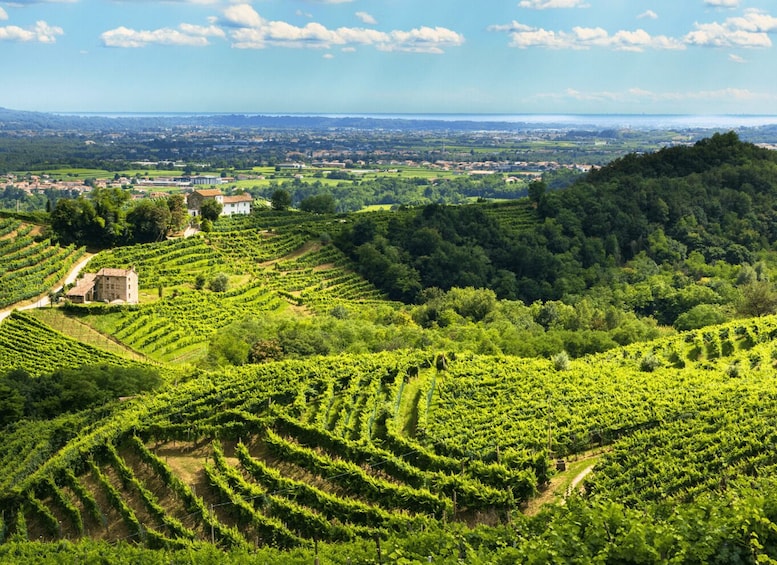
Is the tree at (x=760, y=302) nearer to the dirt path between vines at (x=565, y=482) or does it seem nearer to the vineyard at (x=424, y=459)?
the vineyard at (x=424, y=459)

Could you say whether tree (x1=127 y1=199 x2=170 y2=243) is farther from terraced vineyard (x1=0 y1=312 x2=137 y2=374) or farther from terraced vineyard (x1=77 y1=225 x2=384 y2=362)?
terraced vineyard (x1=0 y1=312 x2=137 y2=374)

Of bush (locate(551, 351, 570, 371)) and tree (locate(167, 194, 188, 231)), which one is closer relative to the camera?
bush (locate(551, 351, 570, 371))

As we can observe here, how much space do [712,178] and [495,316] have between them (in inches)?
1895

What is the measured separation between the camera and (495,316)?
5947 centimetres

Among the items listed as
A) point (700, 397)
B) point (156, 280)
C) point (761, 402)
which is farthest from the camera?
point (156, 280)

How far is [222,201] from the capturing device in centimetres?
9600

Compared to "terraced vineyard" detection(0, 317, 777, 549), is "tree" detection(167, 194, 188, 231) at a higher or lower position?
higher

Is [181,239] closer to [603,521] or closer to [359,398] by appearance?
[359,398]

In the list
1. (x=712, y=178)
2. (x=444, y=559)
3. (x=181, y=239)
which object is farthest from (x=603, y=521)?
(x=712, y=178)

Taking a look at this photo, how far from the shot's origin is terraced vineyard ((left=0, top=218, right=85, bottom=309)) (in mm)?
57312

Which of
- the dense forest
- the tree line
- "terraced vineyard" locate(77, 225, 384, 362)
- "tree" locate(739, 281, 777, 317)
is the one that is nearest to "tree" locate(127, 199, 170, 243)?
the tree line

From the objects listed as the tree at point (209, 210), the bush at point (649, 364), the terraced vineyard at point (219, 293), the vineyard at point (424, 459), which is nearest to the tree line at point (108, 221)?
the terraced vineyard at point (219, 293)

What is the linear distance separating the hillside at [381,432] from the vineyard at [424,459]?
90mm

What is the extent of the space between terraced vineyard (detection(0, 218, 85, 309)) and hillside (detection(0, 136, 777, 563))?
28cm
